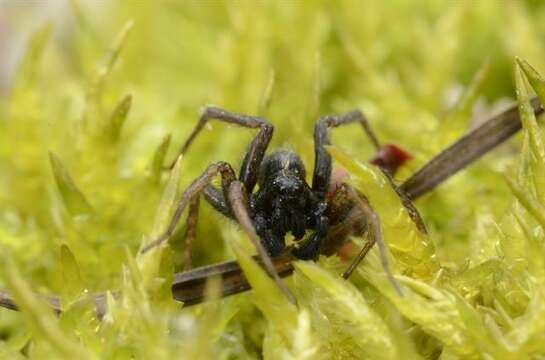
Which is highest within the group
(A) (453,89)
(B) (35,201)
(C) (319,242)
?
(A) (453,89)

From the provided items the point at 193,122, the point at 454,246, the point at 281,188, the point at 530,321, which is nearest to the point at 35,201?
the point at 193,122

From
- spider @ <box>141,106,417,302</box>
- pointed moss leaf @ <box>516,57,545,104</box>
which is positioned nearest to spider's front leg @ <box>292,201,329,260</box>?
spider @ <box>141,106,417,302</box>

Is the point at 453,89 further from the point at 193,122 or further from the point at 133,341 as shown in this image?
the point at 133,341

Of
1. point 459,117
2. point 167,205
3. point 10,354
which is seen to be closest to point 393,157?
point 459,117

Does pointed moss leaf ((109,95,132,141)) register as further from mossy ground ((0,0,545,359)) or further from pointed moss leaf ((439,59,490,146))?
pointed moss leaf ((439,59,490,146))

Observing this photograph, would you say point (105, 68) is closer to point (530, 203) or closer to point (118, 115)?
point (118, 115)

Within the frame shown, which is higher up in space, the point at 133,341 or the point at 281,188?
the point at 281,188

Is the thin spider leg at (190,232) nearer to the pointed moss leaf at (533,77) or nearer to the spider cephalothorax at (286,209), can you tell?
the spider cephalothorax at (286,209)
